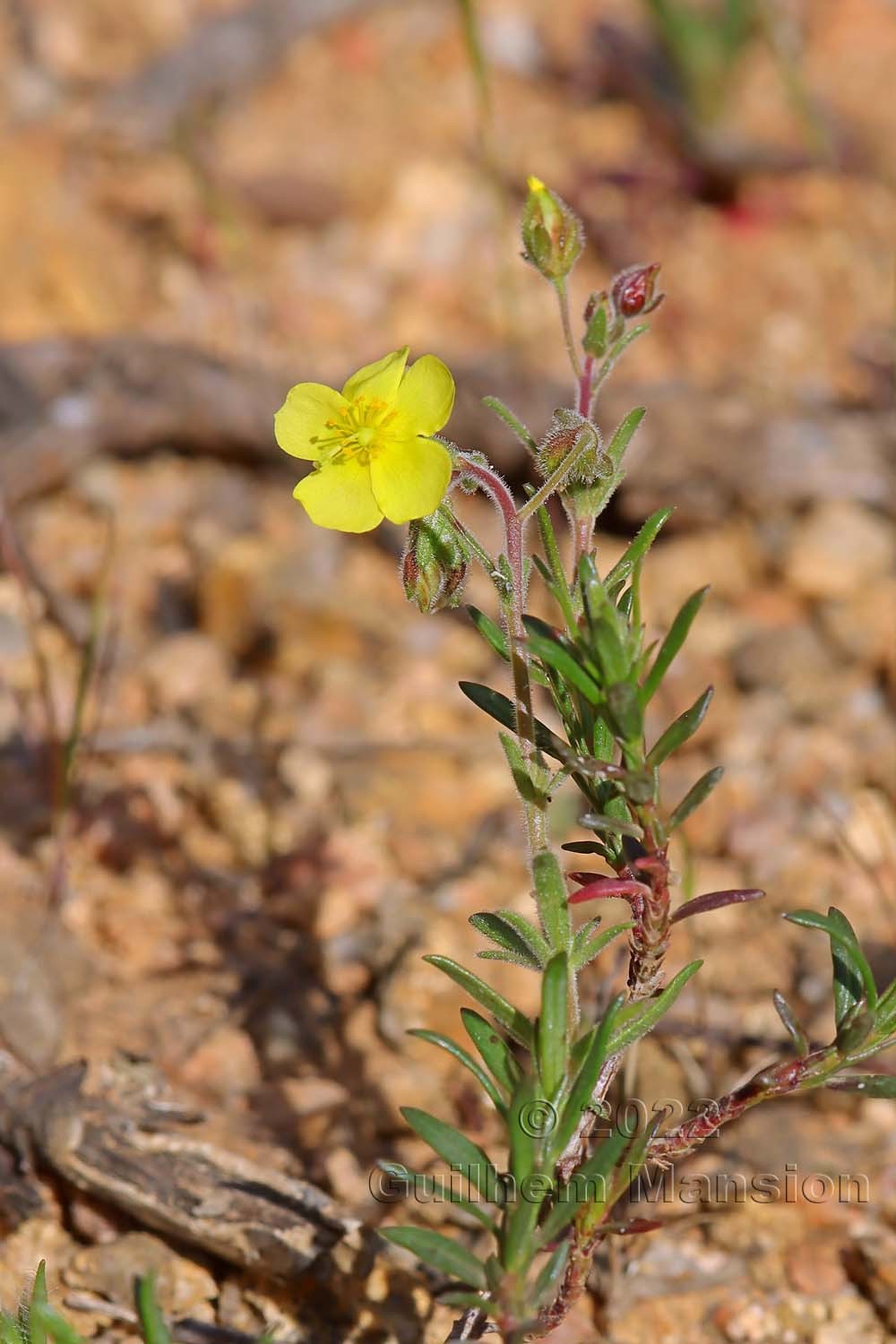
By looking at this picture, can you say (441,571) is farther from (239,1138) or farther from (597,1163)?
(239,1138)

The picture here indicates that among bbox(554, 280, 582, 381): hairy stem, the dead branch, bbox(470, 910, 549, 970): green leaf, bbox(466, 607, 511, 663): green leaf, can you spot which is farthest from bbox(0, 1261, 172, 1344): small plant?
the dead branch

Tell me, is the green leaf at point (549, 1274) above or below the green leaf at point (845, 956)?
below

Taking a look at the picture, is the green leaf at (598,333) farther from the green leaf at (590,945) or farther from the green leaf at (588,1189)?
the green leaf at (588,1189)

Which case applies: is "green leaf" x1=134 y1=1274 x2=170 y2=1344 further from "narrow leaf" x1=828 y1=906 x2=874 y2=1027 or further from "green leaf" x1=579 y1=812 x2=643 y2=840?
"narrow leaf" x1=828 y1=906 x2=874 y2=1027

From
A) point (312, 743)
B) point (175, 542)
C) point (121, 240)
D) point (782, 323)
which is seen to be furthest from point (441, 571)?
point (121, 240)

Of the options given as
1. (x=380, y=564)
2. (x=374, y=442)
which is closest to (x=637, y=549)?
(x=374, y=442)

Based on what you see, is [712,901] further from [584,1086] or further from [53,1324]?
[53,1324]

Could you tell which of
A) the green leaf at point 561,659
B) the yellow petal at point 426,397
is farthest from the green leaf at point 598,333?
the green leaf at point 561,659
